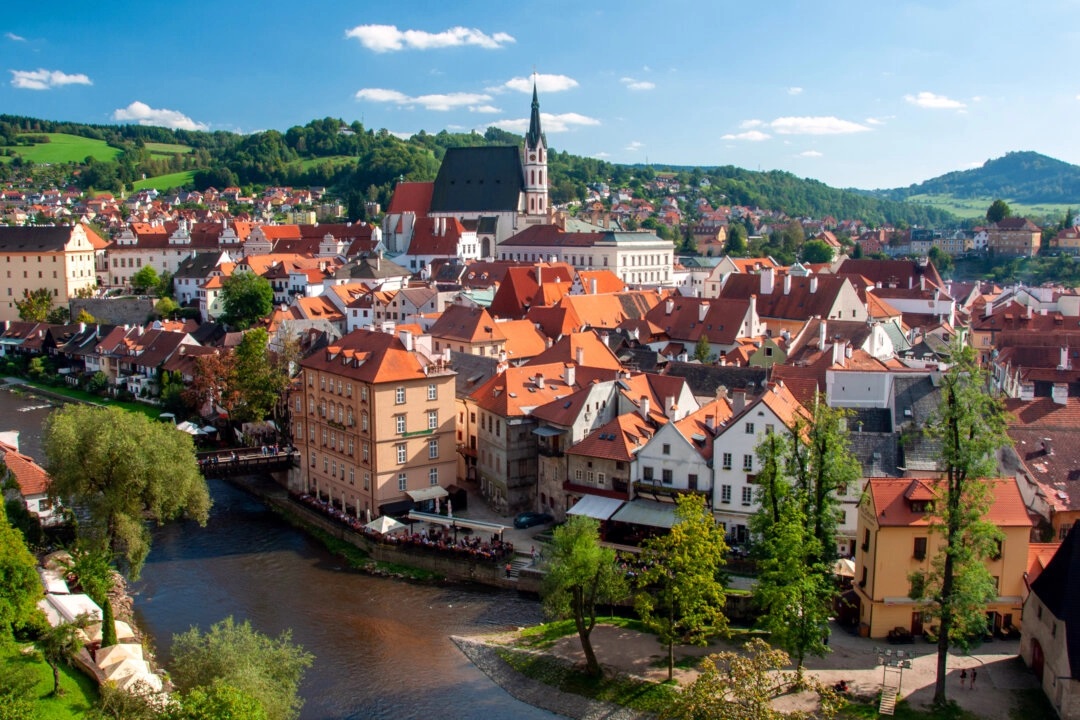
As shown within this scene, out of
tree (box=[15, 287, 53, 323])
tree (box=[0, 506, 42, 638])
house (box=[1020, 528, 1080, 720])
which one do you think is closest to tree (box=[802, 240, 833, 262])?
tree (box=[15, 287, 53, 323])

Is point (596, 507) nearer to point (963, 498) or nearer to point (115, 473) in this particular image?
point (963, 498)

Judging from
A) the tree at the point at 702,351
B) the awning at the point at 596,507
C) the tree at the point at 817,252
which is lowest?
the awning at the point at 596,507

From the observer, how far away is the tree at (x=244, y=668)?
20.6m

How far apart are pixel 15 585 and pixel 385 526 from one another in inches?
515

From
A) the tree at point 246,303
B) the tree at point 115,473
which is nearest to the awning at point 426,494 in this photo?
the tree at point 115,473

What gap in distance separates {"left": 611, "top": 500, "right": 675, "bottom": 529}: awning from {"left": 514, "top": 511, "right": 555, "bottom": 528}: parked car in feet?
11.9

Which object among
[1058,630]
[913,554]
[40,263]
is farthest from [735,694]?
[40,263]

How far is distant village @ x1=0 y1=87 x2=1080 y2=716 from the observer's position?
106 ft

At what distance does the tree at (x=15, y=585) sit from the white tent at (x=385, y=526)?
39.3 feet

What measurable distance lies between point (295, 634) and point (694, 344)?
33.6 m

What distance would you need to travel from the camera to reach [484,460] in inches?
1580

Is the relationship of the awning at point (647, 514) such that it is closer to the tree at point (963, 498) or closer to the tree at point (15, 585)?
the tree at point (963, 498)

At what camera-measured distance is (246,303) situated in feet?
241

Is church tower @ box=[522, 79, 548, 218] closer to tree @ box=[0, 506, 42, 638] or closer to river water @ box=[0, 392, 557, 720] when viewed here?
river water @ box=[0, 392, 557, 720]
